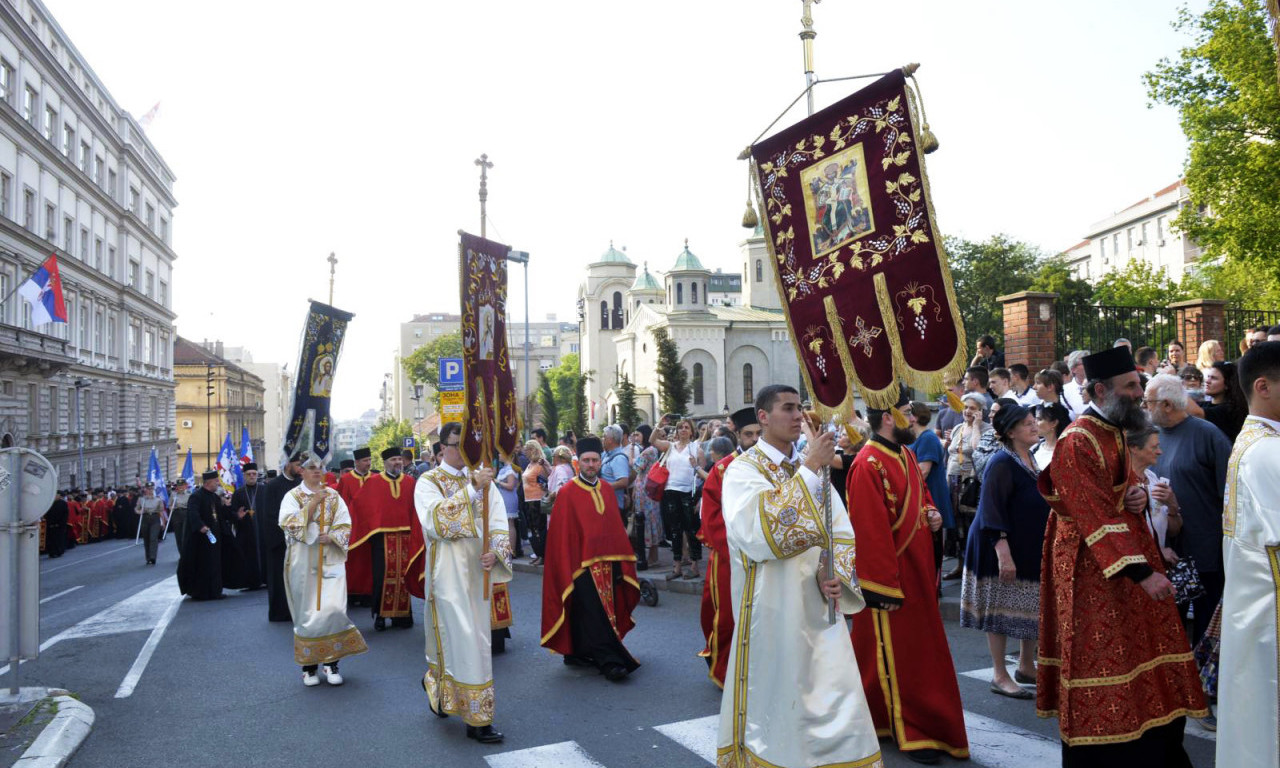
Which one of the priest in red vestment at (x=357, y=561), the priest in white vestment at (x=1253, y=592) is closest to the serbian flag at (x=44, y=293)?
the priest in red vestment at (x=357, y=561)

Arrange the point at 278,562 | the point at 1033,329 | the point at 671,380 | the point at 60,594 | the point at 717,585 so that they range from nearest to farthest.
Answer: the point at 717,585 < the point at 278,562 < the point at 1033,329 < the point at 60,594 < the point at 671,380

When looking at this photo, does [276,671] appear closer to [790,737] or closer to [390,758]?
[390,758]

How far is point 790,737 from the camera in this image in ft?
13.8

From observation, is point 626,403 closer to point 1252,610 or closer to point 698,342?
point 698,342

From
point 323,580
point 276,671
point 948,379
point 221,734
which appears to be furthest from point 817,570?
point 276,671

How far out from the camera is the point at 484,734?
232 inches

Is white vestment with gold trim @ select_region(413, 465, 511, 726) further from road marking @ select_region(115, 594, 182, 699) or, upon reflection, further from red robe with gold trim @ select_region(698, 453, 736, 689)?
road marking @ select_region(115, 594, 182, 699)

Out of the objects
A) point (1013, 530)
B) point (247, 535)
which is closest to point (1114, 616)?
point (1013, 530)

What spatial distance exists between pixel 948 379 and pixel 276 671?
650 cm

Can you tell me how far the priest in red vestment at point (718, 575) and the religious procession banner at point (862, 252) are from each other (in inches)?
77.9

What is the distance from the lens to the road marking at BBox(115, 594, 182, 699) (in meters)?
7.69

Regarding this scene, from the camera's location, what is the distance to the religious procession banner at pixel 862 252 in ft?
14.4

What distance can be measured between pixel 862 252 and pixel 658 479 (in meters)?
7.35

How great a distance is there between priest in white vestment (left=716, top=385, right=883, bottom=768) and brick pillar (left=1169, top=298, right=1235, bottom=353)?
12.7 m
